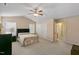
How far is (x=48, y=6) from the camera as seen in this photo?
6.22 feet

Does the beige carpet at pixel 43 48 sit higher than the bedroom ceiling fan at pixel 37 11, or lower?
lower

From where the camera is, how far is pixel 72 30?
1.96 m

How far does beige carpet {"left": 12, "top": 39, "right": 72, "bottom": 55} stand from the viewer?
1914mm

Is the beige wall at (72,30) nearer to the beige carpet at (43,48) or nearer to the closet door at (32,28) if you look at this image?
the beige carpet at (43,48)

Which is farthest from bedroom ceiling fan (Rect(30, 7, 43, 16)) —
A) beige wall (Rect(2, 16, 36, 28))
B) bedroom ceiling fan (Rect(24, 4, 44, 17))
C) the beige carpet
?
the beige carpet

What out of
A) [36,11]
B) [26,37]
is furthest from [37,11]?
[26,37]

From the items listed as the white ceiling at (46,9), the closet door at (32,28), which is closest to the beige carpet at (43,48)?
the closet door at (32,28)

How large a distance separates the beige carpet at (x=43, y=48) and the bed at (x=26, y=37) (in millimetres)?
64

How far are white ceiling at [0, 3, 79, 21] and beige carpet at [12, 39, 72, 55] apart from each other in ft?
1.38

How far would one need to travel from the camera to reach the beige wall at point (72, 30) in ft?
6.22

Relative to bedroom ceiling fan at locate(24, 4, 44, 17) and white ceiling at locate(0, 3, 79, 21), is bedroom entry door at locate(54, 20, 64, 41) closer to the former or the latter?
white ceiling at locate(0, 3, 79, 21)

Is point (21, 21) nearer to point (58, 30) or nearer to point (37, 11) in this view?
point (37, 11)

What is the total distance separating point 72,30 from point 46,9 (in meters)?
0.52

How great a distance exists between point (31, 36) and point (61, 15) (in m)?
0.58
